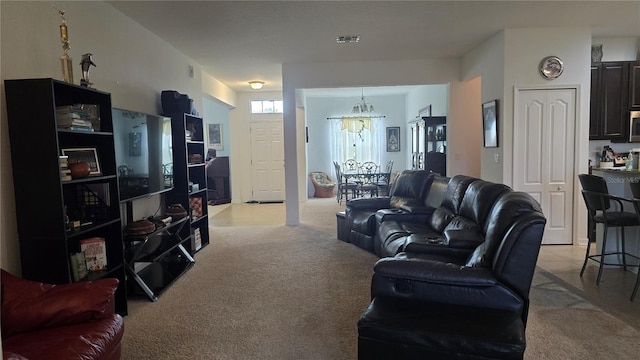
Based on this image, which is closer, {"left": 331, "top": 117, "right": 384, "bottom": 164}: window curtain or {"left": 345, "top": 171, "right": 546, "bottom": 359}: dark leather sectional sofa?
{"left": 345, "top": 171, "right": 546, "bottom": 359}: dark leather sectional sofa

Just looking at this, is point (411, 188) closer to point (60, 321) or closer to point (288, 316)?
point (288, 316)

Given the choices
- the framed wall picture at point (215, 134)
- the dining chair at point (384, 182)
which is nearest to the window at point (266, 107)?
the framed wall picture at point (215, 134)

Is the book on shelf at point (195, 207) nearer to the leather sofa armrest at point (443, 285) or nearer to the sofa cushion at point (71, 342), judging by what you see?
the sofa cushion at point (71, 342)

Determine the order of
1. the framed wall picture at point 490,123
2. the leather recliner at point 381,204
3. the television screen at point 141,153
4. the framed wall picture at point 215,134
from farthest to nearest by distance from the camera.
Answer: the framed wall picture at point 215,134 → the framed wall picture at point 490,123 → the leather recliner at point 381,204 → the television screen at point 141,153

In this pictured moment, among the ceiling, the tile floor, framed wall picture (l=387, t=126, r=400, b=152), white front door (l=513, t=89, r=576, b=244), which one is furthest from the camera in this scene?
framed wall picture (l=387, t=126, r=400, b=152)

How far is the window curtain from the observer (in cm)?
1070

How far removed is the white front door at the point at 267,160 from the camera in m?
9.34

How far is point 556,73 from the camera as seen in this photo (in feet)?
15.6

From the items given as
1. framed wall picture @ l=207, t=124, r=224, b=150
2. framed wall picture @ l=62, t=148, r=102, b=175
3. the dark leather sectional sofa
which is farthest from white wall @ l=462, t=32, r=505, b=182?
framed wall picture @ l=207, t=124, r=224, b=150

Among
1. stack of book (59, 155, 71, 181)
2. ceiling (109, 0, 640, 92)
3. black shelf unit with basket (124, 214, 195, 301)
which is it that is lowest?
black shelf unit with basket (124, 214, 195, 301)

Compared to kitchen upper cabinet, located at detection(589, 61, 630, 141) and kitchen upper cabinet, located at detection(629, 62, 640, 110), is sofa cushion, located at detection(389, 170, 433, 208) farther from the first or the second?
kitchen upper cabinet, located at detection(629, 62, 640, 110)

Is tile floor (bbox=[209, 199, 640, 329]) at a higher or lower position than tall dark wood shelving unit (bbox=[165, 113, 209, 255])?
lower

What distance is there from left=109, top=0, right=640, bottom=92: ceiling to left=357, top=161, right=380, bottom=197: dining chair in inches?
133

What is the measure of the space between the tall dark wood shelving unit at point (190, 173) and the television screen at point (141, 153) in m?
0.30
